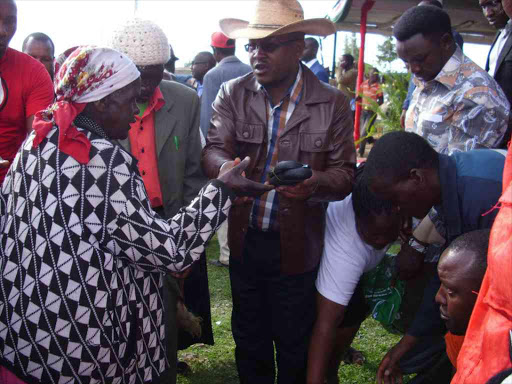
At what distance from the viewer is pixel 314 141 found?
109 inches

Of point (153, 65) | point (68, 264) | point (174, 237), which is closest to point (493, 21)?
point (153, 65)

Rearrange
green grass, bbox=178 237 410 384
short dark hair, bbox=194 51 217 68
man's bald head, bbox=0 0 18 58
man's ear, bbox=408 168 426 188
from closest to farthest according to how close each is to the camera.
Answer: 1. man's ear, bbox=408 168 426 188
2. man's bald head, bbox=0 0 18 58
3. green grass, bbox=178 237 410 384
4. short dark hair, bbox=194 51 217 68

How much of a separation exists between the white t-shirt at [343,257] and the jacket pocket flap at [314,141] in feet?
1.23

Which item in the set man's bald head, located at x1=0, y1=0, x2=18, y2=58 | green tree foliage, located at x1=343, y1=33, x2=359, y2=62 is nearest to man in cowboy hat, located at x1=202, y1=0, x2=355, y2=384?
man's bald head, located at x1=0, y1=0, x2=18, y2=58

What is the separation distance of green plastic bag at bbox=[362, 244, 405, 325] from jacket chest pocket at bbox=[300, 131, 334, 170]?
2.65ft

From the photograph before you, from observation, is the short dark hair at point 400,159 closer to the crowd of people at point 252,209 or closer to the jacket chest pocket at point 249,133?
the crowd of people at point 252,209

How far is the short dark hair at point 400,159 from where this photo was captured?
2293 millimetres

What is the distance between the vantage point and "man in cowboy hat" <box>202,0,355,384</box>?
110 inches

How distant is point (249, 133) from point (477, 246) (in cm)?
130

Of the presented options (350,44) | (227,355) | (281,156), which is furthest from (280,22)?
(350,44)

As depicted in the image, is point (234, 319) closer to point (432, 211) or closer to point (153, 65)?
point (432, 211)

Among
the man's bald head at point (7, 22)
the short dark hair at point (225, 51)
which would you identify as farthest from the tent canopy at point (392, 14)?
the man's bald head at point (7, 22)

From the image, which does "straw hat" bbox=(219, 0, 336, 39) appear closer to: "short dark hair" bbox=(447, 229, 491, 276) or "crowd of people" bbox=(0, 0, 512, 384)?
"crowd of people" bbox=(0, 0, 512, 384)

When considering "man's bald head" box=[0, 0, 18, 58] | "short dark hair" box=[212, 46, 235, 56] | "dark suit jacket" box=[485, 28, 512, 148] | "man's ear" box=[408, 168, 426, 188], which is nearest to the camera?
"man's ear" box=[408, 168, 426, 188]
